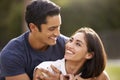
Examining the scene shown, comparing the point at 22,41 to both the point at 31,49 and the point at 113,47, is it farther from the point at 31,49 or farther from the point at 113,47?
the point at 113,47

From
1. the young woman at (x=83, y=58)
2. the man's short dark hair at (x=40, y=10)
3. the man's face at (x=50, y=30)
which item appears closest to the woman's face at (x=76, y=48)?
the young woman at (x=83, y=58)

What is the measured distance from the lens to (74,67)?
5449mm

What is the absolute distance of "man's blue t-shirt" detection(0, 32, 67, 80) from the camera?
5535mm

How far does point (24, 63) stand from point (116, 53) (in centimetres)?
1595

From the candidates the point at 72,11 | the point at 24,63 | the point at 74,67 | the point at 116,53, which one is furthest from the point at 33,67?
the point at 72,11

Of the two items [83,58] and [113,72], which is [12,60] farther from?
[113,72]

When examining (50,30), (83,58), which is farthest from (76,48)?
(50,30)

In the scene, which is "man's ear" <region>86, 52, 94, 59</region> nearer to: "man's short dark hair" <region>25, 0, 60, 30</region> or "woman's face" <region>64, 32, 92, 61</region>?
"woman's face" <region>64, 32, 92, 61</region>

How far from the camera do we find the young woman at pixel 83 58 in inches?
209

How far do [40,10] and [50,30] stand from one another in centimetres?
23

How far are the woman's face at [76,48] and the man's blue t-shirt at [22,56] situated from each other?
42cm

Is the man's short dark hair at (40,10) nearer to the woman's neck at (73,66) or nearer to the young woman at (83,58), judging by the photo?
the young woman at (83,58)

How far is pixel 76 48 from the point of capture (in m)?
5.28

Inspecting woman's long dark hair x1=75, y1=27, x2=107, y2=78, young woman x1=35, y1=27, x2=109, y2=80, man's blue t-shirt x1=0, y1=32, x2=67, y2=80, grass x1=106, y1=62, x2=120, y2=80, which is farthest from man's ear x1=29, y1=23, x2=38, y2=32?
grass x1=106, y1=62, x2=120, y2=80
